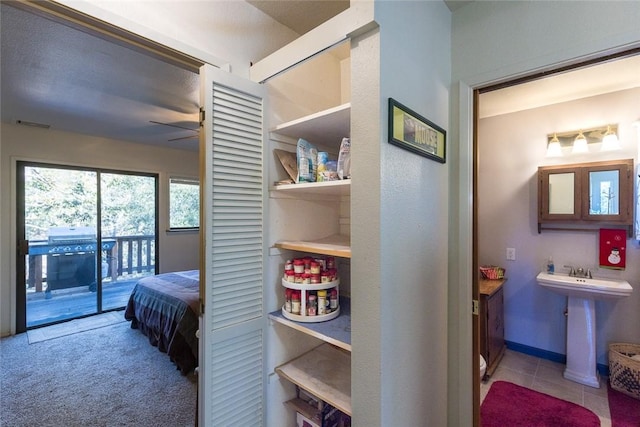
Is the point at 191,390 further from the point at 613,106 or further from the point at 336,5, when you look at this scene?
the point at 613,106

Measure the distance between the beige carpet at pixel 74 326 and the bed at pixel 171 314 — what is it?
22.0 inches

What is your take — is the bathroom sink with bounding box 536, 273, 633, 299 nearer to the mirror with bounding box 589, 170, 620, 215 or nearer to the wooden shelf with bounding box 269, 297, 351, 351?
the mirror with bounding box 589, 170, 620, 215

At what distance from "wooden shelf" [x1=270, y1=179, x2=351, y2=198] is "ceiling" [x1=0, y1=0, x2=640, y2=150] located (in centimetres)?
98

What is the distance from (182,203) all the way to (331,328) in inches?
184

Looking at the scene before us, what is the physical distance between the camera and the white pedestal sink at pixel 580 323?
Result: 229 centimetres

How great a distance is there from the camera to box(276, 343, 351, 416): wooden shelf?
1.20 meters

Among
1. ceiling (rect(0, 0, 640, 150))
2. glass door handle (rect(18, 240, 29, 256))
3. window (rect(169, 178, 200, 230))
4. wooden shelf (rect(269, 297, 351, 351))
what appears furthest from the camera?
window (rect(169, 178, 200, 230))

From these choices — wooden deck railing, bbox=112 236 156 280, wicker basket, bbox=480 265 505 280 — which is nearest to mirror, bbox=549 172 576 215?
wicker basket, bbox=480 265 505 280

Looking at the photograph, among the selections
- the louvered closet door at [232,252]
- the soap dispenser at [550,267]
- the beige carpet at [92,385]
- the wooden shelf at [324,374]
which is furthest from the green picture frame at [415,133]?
the beige carpet at [92,385]

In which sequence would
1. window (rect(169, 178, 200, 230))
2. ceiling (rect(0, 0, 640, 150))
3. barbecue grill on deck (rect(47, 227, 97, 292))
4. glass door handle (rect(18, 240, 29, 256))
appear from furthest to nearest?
window (rect(169, 178, 200, 230)) < barbecue grill on deck (rect(47, 227, 97, 292)) < glass door handle (rect(18, 240, 29, 256)) < ceiling (rect(0, 0, 640, 150))

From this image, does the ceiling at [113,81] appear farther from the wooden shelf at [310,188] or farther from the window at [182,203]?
the window at [182,203]

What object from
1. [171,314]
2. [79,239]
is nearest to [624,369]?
[171,314]

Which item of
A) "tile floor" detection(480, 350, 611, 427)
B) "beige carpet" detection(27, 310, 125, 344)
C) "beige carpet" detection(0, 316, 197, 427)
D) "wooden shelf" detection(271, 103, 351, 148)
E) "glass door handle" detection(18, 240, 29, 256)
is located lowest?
"beige carpet" detection(27, 310, 125, 344)

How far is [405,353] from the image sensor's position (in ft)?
3.59
